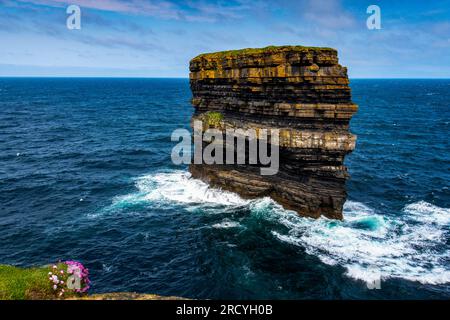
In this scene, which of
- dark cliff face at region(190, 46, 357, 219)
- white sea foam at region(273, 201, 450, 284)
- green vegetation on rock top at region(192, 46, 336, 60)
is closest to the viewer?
white sea foam at region(273, 201, 450, 284)

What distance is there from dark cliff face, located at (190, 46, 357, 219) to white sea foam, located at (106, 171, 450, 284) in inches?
87.6

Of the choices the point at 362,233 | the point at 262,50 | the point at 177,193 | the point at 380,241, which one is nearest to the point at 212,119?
the point at 177,193

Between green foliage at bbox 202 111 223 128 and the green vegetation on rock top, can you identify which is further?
green foliage at bbox 202 111 223 128

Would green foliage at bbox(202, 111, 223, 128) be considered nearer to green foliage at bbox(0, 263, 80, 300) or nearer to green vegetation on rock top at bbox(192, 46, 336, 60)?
green vegetation on rock top at bbox(192, 46, 336, 60)

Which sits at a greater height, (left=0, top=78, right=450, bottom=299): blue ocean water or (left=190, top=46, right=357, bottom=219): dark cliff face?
(left=190, top=46, right=357, bottom=219): dark cliff face

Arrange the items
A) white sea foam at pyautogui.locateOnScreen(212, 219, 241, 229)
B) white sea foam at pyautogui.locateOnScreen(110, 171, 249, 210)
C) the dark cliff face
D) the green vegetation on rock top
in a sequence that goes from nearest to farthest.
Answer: the green vegetation on rock top → the dark cliff face → white sea foam at pyautogui.locateOnScreen(212, 219, 241, 229) → white sea foam at pyautogui.locateOnScreen(110, 171, 249, 210)

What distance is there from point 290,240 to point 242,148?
44.8ft

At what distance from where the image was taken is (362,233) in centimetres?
3612

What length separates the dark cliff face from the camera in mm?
35781

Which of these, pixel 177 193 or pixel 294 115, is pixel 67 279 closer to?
pixel 294 115

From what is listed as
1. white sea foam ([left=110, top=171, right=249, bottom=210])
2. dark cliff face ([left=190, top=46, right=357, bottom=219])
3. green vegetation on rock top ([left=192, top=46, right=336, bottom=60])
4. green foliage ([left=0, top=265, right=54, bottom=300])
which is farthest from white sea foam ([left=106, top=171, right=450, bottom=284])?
green foliage ([left=0, top=265, right=54, bottom=300])

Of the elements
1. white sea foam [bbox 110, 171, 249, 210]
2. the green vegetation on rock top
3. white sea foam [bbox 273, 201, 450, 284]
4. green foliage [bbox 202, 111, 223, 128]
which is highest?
the green vegetation on rock top

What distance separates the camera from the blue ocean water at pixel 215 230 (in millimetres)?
28594

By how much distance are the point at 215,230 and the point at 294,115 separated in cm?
1475
